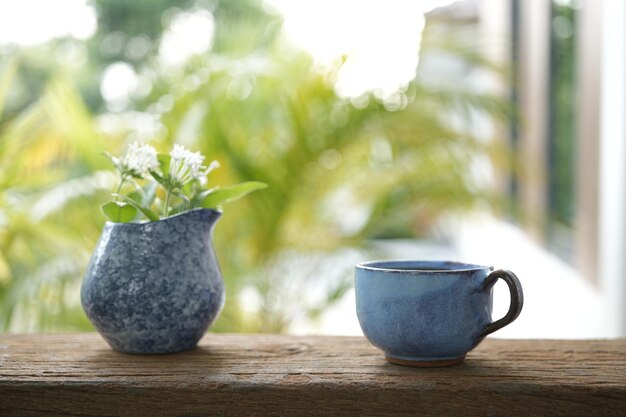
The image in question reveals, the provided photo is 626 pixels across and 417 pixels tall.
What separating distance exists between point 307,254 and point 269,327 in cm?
26

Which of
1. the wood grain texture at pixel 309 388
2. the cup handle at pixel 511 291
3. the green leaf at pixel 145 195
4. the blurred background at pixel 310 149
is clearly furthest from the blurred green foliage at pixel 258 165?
the cup handle at pixel 511 291

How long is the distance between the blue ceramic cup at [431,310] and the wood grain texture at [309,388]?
25mm

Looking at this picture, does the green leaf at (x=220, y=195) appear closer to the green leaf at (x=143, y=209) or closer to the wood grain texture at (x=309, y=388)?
the green leaf at (x=143, y=209)

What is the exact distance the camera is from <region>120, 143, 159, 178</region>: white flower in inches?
30.8

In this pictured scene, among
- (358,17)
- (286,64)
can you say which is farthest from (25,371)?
(358,17)

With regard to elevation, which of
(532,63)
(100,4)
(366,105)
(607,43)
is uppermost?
(100,4)

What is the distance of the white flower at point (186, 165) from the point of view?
2.56ft

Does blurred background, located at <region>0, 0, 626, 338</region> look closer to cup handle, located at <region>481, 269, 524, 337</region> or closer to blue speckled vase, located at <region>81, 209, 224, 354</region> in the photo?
blue speckled vase, located at <region>81, 209, 224, 354</region>

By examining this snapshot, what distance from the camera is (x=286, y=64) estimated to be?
2236 mm

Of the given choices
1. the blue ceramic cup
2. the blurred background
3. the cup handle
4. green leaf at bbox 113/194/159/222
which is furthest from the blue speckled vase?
the blurred background

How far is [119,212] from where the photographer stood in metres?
0.83

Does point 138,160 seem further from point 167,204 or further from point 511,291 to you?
point 511,291

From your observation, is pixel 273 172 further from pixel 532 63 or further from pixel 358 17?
pixel 532 63

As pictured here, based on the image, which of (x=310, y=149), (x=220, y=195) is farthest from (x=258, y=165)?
(x=220, y=195)
